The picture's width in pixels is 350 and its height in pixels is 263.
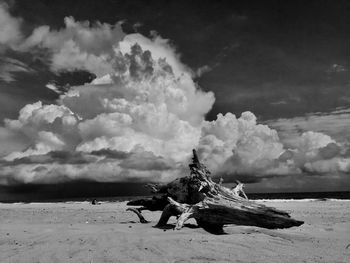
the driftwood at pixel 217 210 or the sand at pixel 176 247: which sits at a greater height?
the driftwood at pixel 217 210

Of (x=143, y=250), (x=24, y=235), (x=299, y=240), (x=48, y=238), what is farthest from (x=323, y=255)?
(x=24, y=235)

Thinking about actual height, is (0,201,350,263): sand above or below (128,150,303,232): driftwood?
below

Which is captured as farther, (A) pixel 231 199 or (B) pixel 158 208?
(B) pixel 158 208

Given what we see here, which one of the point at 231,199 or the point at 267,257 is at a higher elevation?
the point at 231,199

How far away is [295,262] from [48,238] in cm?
755

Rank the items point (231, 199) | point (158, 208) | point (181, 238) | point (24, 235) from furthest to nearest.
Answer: point (158, 208)
point (231, 199)
point (24, 235)
point (181, 238)

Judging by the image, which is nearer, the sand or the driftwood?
the sand

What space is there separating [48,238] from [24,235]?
1505 mm

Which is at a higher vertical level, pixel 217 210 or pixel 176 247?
pixel 217 210

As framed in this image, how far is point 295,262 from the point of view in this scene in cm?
809

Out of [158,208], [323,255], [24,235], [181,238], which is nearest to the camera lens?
[323,255]

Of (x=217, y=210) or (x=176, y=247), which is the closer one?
(x=176, y=247)

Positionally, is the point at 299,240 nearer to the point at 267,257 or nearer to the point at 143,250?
the point at 267,257

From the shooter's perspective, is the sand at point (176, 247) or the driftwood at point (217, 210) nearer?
the sand at point (176, 247)
